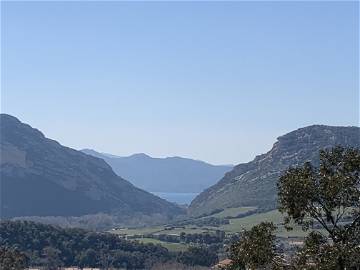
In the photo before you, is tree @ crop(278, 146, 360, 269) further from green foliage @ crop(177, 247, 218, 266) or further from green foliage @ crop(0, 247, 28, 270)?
green foliage @ crop(177, 247, 218, 266)

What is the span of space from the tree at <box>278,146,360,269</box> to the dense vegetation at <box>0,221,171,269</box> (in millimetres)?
123054

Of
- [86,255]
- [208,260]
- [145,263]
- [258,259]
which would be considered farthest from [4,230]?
[258,259]

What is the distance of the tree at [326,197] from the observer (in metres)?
24.2

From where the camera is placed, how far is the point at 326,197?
81.1 ft

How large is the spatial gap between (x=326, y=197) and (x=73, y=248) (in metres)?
133

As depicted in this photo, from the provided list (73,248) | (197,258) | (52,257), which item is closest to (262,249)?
(197,258)

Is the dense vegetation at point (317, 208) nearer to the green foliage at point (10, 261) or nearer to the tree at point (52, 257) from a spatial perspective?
the green foliage at point (10, 261)

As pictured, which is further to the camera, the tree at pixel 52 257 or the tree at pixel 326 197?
the tree at pixel 52 257

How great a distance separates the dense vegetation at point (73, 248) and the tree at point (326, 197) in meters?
123

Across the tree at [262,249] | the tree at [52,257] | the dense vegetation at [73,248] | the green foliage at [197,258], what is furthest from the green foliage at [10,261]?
the tree at [52,257]

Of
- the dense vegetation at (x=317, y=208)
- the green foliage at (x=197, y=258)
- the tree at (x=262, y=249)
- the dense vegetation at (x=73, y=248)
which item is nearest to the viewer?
the dense vegetation at (x=317, y=208)

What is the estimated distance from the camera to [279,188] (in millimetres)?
25203

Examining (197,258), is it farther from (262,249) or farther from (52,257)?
(262,249)

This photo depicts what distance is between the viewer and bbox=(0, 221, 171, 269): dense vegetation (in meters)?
145
